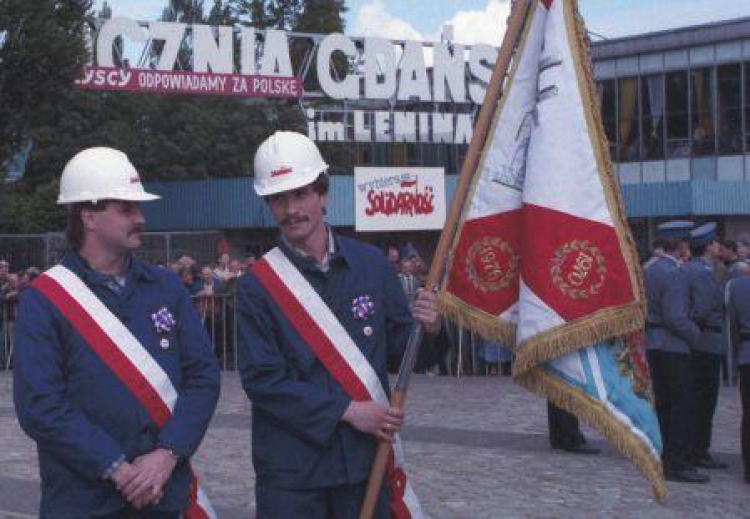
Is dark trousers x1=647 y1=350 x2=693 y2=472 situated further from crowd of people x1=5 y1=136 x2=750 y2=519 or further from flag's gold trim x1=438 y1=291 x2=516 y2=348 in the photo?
crowd of people x1=5 y1=136 x2=750 y2=519

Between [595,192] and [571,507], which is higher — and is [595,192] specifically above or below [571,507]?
above

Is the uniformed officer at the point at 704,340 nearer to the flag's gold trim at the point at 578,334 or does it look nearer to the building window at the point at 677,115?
the flag's gold trim at the point at 578,334

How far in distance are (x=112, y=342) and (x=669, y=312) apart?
663 centimetres

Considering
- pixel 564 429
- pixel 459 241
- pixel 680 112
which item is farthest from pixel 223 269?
pixel 680 112


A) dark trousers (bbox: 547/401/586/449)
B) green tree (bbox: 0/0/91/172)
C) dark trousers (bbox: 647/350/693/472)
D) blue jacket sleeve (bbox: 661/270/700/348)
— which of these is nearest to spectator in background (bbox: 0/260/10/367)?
green tree (bbox: 0/0/91/172)

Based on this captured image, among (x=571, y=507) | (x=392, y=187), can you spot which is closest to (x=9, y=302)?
(x=392, y=187)

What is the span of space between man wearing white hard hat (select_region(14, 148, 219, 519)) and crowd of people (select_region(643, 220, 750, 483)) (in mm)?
6281

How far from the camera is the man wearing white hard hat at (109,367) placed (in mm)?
4547

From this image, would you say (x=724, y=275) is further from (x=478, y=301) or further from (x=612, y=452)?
(x=478, y=301)

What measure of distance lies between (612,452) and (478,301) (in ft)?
21.9

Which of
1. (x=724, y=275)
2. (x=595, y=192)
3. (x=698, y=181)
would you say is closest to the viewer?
(x=595, y=192)

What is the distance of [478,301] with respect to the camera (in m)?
5.47

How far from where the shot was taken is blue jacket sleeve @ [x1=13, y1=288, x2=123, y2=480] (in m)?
4.49

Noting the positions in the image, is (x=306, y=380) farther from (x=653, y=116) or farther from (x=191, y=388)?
(x=653, y=116)
